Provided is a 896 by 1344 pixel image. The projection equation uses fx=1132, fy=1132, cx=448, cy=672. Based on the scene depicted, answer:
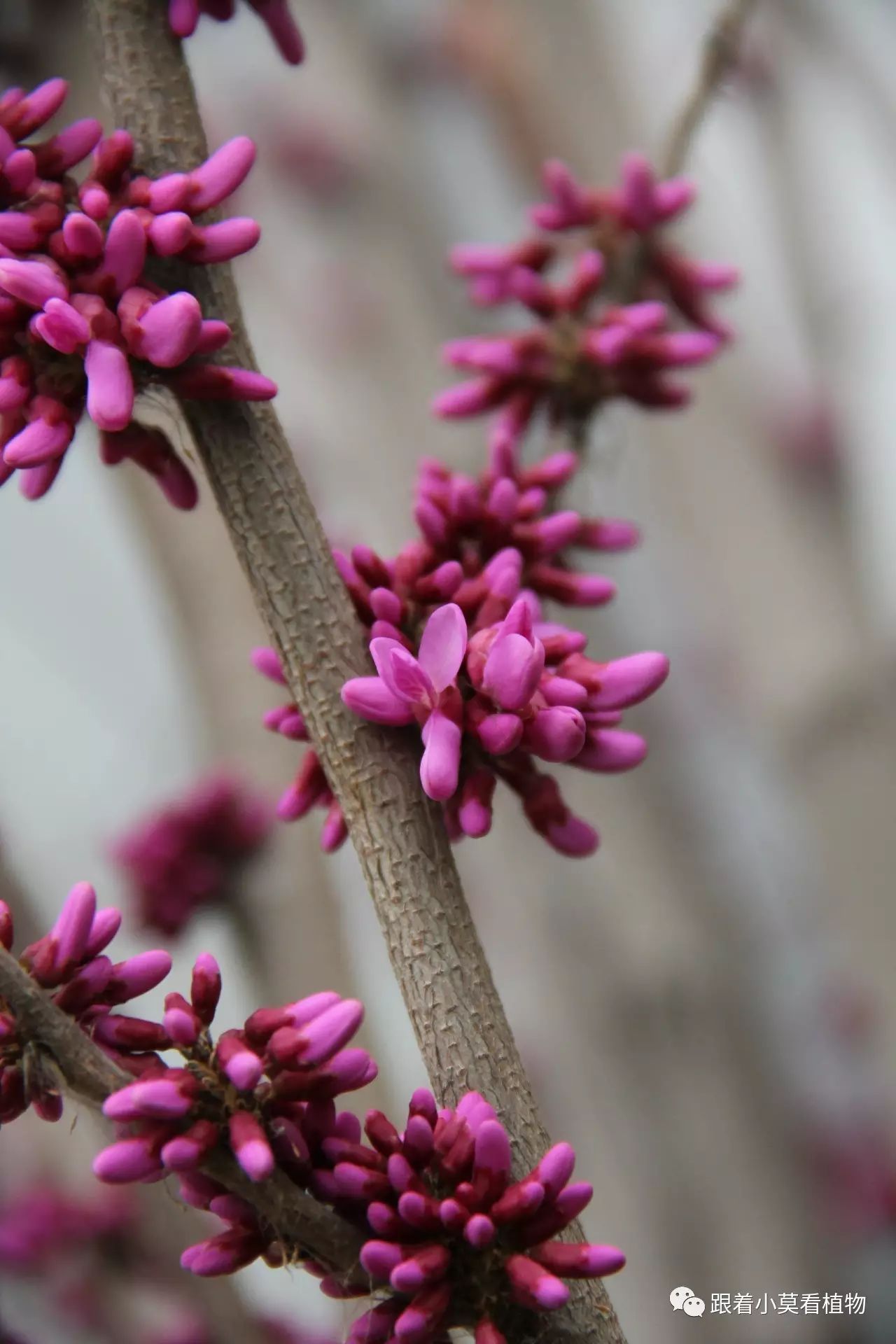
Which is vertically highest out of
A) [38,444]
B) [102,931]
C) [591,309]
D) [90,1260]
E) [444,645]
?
[591,309]

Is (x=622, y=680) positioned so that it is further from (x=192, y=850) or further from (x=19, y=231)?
(x=192, y=850)

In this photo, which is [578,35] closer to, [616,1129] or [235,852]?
[235,852]

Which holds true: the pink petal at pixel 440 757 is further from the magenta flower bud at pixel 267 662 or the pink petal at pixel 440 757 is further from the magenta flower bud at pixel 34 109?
the magenta flower bud at pixel 34 109

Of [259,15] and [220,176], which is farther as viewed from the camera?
[259,15]

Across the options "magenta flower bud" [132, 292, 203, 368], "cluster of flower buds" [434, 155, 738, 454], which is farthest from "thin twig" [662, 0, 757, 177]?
"magenta flower bud" [132, 292, 203, 368]

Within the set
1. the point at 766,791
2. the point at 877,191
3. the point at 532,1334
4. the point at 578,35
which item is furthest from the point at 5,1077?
the point at 877,191

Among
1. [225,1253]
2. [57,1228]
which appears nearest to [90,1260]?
[57,1228]

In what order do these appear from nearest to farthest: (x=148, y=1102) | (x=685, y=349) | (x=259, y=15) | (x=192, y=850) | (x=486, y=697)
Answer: (x=148, y=1102), (x=486, y=697), (x=259, y=15), (x=685, y=349), (x=192, y=850)
